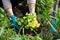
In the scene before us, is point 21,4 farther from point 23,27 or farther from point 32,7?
point 23,27

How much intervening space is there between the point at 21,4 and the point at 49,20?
55 cm

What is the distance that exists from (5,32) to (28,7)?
596 millimetres

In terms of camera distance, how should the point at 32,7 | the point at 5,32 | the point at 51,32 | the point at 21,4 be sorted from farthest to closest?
the point at 21,4 → the point at 32,7 → the point at 51,32 → the point at 5,32

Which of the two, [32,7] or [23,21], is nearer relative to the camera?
[23,21]

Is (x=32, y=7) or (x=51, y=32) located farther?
(x=32, y=7)

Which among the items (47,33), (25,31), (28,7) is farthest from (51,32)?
(28,7)

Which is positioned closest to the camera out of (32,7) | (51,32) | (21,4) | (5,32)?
(5,32)

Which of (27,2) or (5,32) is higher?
(27,2)

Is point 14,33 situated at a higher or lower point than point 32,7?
lower

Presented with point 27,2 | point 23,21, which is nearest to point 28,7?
point 27,2

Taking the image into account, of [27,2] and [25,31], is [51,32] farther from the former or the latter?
[27,2]

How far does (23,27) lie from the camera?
8.57ft

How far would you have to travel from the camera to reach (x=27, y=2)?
280 cm

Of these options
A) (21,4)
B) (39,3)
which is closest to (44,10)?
(39,3)
